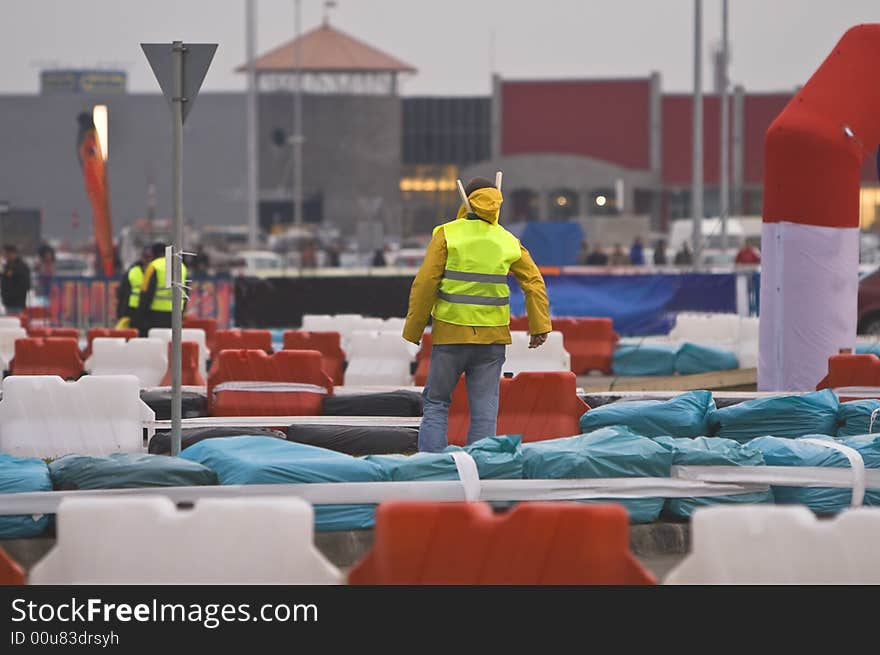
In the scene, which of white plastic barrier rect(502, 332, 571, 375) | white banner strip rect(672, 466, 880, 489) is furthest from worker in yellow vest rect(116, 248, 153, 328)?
white banner strip rect(672, 466, 880, 489)

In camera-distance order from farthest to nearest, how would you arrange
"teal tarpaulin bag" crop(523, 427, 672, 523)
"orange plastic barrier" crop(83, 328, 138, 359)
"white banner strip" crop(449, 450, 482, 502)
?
"orange plastic barrier" crop(83, 328, 138, 359) < "teal tarpaulin bag" crop(523, 427, 672, 523) < "white banner strip" crop(449, 450, 482, 502)

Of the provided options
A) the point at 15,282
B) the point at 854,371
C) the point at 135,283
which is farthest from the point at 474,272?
the point at 15,282

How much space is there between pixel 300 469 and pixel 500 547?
3.18m

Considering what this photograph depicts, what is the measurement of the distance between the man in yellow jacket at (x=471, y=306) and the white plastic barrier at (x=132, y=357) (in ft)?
20.3

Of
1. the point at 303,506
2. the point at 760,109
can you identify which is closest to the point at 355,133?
the point at 760,109

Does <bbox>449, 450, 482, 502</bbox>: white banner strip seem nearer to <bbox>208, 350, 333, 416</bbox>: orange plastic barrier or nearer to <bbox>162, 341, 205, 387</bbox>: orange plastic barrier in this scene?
<bbox>208, 350, 333, 416</bbox>: orange plastic barrier

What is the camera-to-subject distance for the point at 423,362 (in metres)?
18.4

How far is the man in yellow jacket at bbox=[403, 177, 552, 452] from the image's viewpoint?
36.1ft

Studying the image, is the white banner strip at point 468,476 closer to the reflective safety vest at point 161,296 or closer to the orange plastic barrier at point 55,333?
the reflective safety vest at point 161,296

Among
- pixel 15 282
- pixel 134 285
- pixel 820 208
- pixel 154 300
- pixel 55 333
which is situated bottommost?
pixel 55 333

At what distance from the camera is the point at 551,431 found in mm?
12234

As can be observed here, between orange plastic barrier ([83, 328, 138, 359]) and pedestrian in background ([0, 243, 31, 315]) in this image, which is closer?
orange plastic barrier ([83, 328, 138, 359])

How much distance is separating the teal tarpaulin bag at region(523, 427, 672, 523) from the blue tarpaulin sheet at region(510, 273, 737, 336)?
53.7 feet

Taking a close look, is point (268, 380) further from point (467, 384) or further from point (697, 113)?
point (697, 113)
